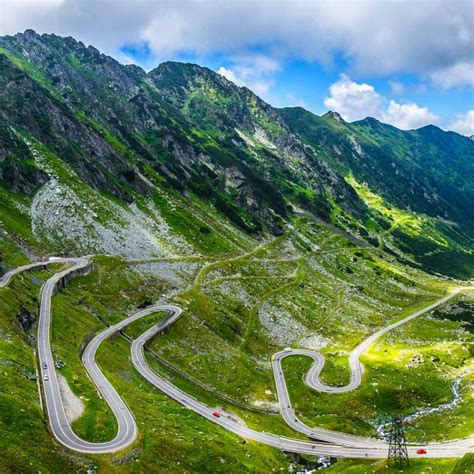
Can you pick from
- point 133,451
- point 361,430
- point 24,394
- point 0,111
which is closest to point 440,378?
point 361,430

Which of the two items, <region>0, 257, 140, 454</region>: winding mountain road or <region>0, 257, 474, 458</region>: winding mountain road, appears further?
<region>0, 257, 474, 458</region>: winding mountain road

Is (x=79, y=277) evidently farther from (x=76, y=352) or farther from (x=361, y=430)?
(x=361, y=430)

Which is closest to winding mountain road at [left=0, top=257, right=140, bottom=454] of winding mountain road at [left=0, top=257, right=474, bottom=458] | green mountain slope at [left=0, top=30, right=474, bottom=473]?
winding mountain road at [left=0, top=257, right=474, bottom=458]

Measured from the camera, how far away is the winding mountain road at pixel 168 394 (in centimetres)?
6094

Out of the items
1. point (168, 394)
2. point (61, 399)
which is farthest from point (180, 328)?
point (61, 399)

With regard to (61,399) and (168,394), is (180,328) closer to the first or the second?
(168,394)

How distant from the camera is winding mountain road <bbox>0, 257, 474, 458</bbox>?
60.9 metres

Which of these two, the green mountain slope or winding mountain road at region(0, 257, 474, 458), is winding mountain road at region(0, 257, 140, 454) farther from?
the green mountain slope

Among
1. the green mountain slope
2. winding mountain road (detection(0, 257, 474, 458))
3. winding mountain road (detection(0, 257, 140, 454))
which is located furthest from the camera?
the green mountain slope

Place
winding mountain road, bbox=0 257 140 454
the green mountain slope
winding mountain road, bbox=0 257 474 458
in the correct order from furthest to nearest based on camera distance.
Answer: the green mountain slope, winding mountain road, bbox=0 257 474 458, winding mountain road, bbox=0 257 140 454

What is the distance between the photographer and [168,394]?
85.4 metres

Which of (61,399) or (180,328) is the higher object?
(180,328)

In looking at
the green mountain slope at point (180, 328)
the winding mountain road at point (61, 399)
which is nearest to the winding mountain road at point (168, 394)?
the winding mountain road at point (61, 399)

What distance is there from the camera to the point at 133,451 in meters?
57.8
